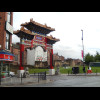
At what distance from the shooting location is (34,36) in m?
28.4

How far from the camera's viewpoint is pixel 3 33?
1886 centimetres

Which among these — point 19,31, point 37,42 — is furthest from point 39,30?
point 19,31

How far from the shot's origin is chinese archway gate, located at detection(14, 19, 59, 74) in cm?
2603

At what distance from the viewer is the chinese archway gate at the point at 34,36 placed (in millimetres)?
26031
